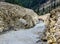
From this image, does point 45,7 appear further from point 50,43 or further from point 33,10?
point 50,43

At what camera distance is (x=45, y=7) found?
441 inches

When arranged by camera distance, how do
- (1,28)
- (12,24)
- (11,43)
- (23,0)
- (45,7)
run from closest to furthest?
1. (11,43)
2. (1,28)
3. (12,24)
4. (45,7)
5. (23,0)

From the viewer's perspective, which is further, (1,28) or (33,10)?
(33,10)

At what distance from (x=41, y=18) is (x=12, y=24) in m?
3.90

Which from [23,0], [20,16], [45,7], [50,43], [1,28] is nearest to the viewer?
[50,43]

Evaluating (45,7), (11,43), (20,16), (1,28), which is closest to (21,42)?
(11,43)

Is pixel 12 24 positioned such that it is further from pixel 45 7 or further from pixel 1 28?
pixel 45 7

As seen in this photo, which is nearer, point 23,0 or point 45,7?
point 45,7

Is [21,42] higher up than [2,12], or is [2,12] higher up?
[2,12]

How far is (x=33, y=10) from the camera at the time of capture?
13508 mm

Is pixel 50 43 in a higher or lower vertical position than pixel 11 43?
higher

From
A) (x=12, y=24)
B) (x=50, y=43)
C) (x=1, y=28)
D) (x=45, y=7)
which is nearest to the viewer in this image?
(x=50, y=43)

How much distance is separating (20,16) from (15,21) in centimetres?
62

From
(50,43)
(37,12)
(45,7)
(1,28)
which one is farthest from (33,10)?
(50,43)
